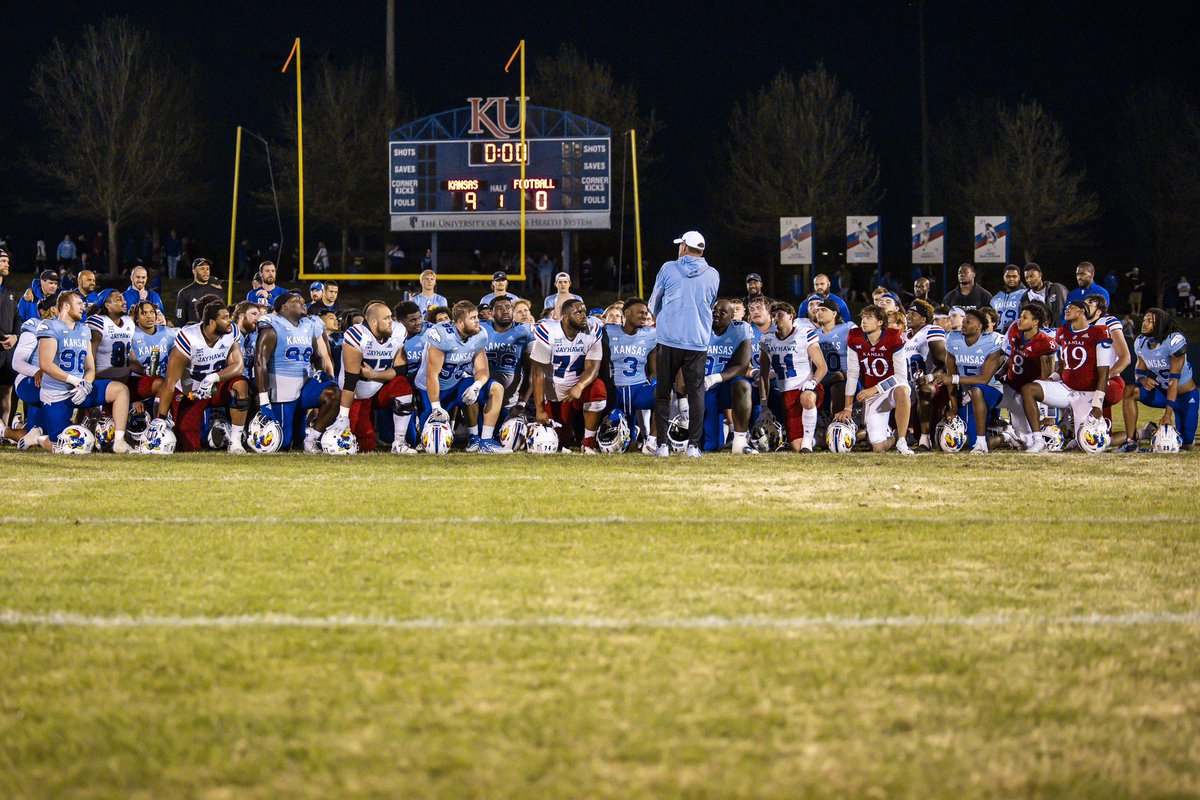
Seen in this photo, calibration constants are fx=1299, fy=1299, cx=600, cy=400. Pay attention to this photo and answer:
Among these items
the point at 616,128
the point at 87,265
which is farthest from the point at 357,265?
the point at 616,128

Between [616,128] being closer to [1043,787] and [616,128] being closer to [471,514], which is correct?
[471,514]

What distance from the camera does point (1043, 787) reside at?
10.1 feet

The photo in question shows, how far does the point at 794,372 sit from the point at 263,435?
15.6ft

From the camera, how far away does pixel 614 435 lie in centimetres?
1157

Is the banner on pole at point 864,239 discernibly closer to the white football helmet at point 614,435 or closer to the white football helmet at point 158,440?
the white football helmet at point 614,435

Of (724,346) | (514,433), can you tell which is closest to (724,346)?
(724,346)

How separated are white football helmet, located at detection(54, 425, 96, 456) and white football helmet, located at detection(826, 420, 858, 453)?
21.2 ft

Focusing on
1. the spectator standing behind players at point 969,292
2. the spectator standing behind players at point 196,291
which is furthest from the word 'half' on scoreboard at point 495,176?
the spectator standing behind players at point 969,292

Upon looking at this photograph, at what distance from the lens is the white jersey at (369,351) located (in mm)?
11602

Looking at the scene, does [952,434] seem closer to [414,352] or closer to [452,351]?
[452,351]

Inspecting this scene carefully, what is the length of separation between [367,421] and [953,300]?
22.3ft

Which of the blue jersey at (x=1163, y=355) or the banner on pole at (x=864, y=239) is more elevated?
the banner on pole at (x=864, y=239)

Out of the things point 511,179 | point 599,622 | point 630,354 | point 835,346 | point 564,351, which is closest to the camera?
point 599,622

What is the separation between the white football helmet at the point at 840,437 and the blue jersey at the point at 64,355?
658 centimetres
